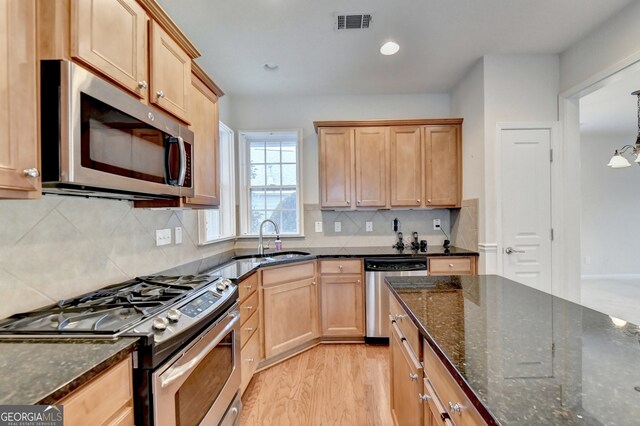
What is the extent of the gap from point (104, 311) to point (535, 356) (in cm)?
152

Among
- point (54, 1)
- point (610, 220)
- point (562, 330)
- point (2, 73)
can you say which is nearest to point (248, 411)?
point (562, 330)

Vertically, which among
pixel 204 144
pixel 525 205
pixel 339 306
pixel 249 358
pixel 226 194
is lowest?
pixel 249 358

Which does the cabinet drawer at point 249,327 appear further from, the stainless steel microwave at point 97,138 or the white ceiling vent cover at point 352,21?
the white ceiling vent cover at point 352,21

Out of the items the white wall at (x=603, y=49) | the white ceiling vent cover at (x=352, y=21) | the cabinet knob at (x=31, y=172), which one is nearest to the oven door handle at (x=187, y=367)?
the cabinet knob at (x=31, y=172)

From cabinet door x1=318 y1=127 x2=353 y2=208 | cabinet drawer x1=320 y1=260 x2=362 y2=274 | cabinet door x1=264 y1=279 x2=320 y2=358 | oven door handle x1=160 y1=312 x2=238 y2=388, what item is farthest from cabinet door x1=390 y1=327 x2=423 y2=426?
cabinet door x1=318 y1=127 x2=353 y2=208

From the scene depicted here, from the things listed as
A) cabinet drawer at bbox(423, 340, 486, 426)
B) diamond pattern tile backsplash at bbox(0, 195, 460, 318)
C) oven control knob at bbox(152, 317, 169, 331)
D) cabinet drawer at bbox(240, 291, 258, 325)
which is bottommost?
cabinet drawer at bbox(240, 291, 258, 325)

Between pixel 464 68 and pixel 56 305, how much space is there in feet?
12.1

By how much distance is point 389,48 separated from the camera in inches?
102

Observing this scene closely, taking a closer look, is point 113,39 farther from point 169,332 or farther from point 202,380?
point 202,380

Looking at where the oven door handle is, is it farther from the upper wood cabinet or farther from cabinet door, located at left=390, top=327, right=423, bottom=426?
the upper wood cabinet

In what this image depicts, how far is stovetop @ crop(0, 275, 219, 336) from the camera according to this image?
1.01 m

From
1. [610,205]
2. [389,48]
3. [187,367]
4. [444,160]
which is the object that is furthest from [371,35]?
[610,205]

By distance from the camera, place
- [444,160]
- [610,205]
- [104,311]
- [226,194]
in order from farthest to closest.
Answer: [610,205]
[226,194]
[444,160]
[104,311]

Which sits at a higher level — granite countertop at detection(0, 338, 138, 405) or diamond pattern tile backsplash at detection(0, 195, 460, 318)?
diamond pattern tile backsplash at detection(0, 195, 460, 318)
